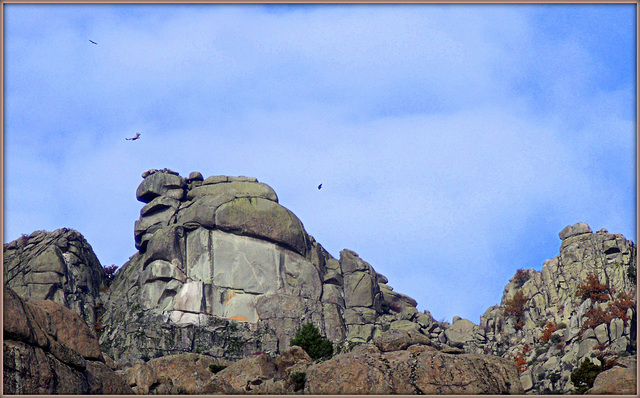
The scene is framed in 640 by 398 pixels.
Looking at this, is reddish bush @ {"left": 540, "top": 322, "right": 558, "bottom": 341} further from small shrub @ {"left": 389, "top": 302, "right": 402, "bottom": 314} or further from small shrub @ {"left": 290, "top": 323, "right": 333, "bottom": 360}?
small shrub @ {"left": 290, "top": 323, "right": 333, "bottom": 360}

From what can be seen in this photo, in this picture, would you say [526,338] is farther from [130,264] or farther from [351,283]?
[130,264]

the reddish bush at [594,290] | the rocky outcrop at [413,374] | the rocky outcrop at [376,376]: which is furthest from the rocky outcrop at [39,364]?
the reddish bush at [594,290]

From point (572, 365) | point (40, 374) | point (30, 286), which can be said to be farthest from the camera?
point (30, 286)

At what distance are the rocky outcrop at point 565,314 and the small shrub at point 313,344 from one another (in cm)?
2223

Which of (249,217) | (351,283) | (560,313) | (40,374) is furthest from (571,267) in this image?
(40,374)

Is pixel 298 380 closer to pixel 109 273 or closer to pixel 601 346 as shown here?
pixel 601 346

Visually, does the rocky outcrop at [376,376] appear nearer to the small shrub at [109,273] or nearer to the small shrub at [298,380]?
the small shrub at [298,380]

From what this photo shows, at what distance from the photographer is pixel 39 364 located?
4169 centimetres

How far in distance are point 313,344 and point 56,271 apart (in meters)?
40.3

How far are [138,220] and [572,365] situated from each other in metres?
58.1

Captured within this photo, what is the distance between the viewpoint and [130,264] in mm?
120062

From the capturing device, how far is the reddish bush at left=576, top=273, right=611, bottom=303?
107 metres

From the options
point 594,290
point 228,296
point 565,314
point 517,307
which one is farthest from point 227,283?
point 594,290

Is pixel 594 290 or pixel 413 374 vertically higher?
pixel 594 290
